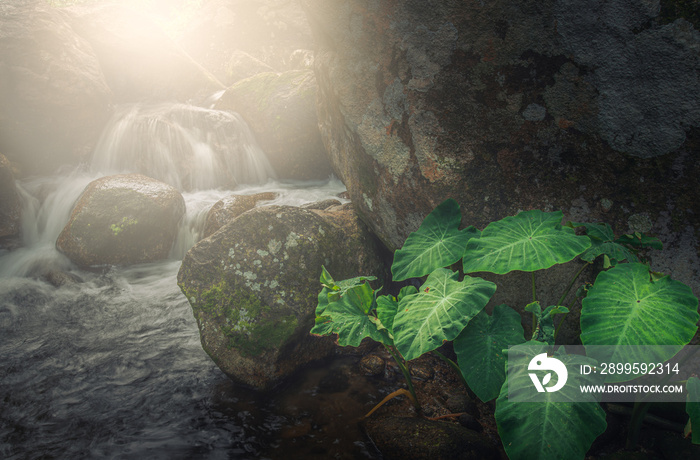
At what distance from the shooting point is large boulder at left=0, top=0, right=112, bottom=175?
21.1 feet

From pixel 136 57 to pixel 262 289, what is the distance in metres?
9.35

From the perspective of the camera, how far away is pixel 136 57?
9.00m

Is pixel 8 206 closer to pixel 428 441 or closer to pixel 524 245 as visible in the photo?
pixel 428 441

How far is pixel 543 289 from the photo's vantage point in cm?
209

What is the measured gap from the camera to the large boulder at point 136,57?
8.62m

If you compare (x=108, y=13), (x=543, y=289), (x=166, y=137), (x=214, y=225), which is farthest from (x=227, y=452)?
(x=108, y=13)

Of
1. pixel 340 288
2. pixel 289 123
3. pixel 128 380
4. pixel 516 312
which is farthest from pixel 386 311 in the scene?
pixel 289 123

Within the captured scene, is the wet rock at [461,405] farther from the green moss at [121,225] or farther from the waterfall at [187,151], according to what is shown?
the waterfall at [187,151]

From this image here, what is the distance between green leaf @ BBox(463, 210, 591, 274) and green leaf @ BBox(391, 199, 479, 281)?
207mm

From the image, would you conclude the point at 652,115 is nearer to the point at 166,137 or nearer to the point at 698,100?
the point at 698,100

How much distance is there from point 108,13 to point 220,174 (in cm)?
634

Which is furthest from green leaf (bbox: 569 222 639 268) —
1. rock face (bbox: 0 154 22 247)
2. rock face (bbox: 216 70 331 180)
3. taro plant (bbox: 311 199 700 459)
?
rock face (bbox: 0 154 22 247)

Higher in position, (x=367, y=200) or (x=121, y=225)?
(x=367, y=200)

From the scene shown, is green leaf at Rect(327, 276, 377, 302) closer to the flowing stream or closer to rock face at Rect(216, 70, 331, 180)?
the flowing stream
